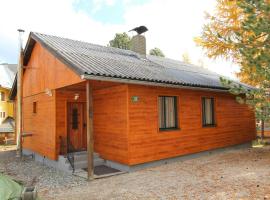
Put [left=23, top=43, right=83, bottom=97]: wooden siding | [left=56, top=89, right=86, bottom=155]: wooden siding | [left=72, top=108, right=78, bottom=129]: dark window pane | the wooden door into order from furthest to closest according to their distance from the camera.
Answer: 1. [left=72, top=108, right=78, bottom=129]: dark window pane
2. the wooden door
3. [left=56, top=89, right=86, bottom=155]: wooden siding
4. [left=23, top=43, right=83, bottom=97]: wooden siding

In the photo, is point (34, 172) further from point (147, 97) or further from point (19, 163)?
point (147, 97)

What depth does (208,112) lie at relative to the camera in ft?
38.7

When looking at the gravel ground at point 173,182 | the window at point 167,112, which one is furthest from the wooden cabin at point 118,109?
the gravel ground at point 173,182

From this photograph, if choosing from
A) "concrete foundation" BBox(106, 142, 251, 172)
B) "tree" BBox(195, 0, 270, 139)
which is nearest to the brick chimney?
"tree" BBox(195, 0, 270, 139)

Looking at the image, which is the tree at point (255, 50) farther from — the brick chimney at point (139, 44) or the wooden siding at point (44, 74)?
the brick chimney at point (139, 44)

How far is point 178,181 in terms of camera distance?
23.1ft

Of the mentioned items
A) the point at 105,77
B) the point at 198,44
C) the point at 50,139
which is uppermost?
the point at 198,44

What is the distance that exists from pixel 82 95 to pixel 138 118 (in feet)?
11.2

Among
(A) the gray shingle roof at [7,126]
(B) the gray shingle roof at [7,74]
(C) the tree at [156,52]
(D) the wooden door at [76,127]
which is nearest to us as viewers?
(D) the wooden door at [76,127]

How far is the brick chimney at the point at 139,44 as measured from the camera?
14547 millimetres

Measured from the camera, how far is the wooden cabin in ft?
27.8

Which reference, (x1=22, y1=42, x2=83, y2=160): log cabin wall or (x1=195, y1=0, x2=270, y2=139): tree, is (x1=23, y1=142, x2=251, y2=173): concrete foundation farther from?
(x1=195, y1=0, x2=270, y2=139): tree

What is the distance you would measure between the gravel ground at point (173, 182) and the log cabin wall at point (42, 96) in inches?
65.4

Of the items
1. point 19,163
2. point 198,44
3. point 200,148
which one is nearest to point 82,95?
point 19,163
